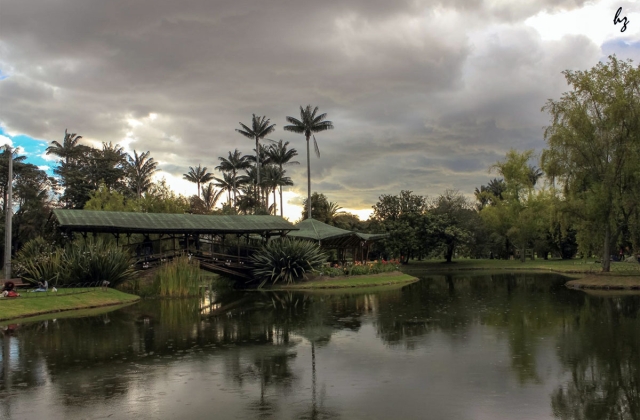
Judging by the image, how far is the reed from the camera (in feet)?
91.8

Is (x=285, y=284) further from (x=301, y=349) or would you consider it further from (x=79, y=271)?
(x=301, y=349)

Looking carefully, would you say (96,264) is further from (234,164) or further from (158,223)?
(234,164)

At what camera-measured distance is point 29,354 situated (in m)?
12.7

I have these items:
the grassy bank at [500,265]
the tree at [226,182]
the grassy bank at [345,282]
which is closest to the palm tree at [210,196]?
the tree at [226,182]

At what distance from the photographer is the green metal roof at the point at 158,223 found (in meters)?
28.8

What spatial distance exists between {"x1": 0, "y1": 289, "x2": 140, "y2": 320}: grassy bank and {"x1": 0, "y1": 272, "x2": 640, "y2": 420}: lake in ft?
6.15

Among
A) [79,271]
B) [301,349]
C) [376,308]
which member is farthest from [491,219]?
[301,349]

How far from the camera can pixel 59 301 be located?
22.3 m

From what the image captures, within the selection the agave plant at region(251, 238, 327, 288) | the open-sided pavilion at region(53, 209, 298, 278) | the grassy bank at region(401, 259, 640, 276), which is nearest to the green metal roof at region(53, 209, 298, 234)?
the open-sided pavilion at region(53, 209, 298, 278)

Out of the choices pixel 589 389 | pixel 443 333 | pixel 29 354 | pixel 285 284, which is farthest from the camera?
pixel 285 284

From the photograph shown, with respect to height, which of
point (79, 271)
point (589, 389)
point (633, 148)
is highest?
point (633, 148)

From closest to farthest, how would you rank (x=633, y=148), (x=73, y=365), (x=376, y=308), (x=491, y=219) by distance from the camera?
(x=73, y=365) < (x=376, y=308) < (x=633, y=148) < (x=491, y=219)

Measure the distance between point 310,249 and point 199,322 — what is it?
17082 mm

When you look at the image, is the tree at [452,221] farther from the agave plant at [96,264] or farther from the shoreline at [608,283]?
the agave plant at [96,264]
